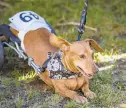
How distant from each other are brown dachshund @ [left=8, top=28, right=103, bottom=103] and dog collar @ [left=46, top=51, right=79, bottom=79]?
3 cm

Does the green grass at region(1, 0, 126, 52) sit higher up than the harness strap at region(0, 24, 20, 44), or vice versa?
the harness strap at region(0, 24, 20, 44)

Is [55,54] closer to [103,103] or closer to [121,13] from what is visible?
[103,103]

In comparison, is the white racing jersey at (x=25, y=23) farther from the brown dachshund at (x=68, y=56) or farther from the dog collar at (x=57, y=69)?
the dog collar at (x=57, y=69)

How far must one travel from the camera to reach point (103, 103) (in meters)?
3.53

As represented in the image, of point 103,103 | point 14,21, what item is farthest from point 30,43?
point 103,103

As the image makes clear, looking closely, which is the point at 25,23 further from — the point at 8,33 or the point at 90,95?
the point at 90,95

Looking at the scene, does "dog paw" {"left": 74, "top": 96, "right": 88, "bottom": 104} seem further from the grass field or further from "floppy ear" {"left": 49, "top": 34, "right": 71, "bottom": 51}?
"floppy ear" {"left": 49, "top": 34, "right": 71, "bottom": 51}

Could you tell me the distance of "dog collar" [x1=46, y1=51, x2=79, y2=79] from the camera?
3496 millimetres

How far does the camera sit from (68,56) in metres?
3.40

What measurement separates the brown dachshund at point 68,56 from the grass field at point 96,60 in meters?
0.09

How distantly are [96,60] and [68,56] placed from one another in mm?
1110

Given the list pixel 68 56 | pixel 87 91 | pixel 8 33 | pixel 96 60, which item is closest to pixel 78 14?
pixel 96 60

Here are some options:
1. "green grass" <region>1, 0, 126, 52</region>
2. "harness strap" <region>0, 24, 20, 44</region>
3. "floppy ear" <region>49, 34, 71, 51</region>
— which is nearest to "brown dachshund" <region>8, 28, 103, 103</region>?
"floppy ear" <region>49, 34, 71, 51</region>

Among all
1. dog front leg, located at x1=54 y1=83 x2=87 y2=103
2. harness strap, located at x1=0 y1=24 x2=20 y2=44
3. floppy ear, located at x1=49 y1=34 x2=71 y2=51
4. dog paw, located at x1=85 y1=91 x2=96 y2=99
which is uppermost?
floppy ear, located at x1=49 y1=34 x2=71 y2=51
